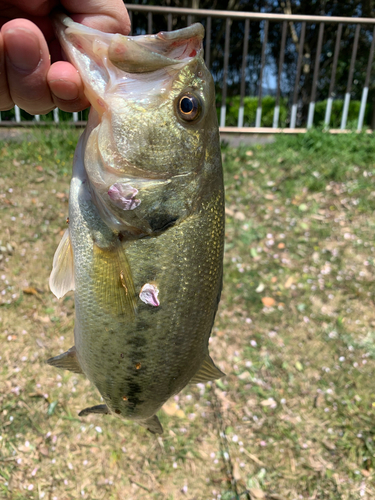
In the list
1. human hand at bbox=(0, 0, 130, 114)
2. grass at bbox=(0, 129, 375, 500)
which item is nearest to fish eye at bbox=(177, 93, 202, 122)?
human hand at bbox=(0, 0, 130, 114)

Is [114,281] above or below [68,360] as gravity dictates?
above

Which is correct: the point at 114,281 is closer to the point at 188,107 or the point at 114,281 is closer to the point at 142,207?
the point at 142,207

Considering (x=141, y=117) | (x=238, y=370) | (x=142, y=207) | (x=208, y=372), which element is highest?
(x=141, y=117)

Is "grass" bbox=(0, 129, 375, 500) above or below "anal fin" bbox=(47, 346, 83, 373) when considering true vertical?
below

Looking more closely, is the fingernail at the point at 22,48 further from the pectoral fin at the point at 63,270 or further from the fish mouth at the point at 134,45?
the pectoral fin at the point at 63,270

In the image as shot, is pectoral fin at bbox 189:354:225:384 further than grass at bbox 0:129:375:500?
No

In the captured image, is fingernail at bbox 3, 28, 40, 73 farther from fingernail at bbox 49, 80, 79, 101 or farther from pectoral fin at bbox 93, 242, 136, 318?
pectoral fin at bbox 93, 242, 136, 318

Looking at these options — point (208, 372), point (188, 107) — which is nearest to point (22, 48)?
point (188, 107)
